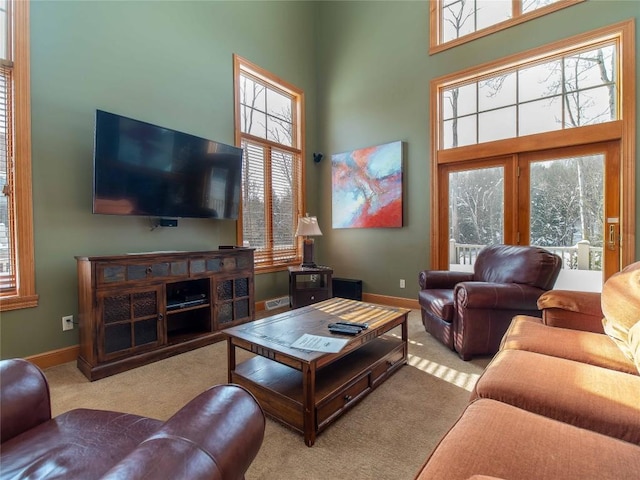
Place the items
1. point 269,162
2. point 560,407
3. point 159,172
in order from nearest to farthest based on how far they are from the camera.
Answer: point 560,407
point 159,172
point 269,162

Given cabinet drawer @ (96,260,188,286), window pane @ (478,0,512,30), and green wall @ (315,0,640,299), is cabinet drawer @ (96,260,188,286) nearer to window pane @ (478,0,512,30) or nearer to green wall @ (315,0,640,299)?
green wall @ (315,0,640,299)

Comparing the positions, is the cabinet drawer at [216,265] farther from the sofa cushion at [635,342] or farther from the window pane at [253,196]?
the sofa cushion at [635,342]

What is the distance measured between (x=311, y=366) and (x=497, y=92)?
3774 mm

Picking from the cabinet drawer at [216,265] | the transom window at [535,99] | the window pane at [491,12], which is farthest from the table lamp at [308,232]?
the window pane at [491,12]

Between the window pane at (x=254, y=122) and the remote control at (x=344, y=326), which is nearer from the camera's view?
the remote control at (x=344, y=326)

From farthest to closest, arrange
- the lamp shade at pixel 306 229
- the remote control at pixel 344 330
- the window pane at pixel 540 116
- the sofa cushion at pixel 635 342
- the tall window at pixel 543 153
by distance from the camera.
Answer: the lamp shade at pixel 306 229
the window pane at pixel 540 116
the tall window at pixel 543 153
the remote control at pixel 344 330
the sofa cushion at pixel 635 342

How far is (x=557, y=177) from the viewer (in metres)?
3.27

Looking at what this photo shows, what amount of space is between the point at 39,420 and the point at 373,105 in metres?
4.50

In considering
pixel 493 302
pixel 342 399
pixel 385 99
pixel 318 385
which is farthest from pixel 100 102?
pixel 493 302

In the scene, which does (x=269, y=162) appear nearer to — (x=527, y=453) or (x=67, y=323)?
(x=67, y=323)

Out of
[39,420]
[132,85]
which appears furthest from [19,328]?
[132,85]

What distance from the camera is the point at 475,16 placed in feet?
12.1

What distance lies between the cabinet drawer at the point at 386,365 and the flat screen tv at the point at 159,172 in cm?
221

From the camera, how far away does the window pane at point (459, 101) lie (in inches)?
148
